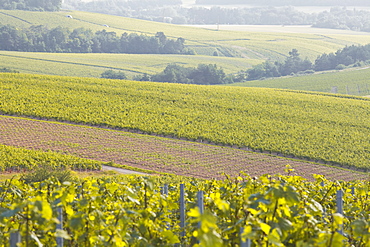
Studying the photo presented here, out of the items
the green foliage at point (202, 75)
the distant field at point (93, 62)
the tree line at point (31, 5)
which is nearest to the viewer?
the green foliage at point (202, 75)

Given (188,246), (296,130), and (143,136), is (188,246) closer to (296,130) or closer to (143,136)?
(143,136)

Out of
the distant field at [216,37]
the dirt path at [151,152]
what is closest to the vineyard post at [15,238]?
the dirt path at [151,152]

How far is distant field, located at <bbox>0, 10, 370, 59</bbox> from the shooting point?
147 meters

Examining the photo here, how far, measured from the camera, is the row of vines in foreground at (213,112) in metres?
38.5

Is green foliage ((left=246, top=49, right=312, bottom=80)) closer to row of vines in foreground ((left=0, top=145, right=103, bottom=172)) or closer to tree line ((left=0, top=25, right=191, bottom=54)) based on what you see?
tree line ((left=0, top=25, right=191, bottom=54))

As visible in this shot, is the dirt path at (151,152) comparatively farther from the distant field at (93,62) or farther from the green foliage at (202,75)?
the distant field at (93,62)

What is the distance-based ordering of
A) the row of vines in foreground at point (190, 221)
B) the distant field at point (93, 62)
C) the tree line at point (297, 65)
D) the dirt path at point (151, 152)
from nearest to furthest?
the row of vines in foreground at point (190, 221) → the dirt path at point (151, 152) → the distant field at point (93, 62) → the tree line at point (297, 65)

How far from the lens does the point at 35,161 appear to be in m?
28.5

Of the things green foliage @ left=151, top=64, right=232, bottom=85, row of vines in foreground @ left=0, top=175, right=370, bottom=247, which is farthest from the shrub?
row of vines in foreground @ left=0, top=175, right=370, bottom=247

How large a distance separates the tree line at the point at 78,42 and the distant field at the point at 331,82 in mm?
50030

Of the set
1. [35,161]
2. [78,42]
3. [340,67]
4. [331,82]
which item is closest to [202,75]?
[331,82]

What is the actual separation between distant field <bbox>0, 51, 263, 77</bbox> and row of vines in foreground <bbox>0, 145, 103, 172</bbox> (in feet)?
224

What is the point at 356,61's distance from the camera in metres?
107

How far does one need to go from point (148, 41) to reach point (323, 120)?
9471 cm
